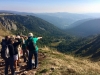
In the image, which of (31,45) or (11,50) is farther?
(31,45)

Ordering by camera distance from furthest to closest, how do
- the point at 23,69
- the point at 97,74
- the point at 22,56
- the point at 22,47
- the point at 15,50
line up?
the point at 22,56, the point at 22,47, the point at 23,69, the point at 97,74, the point at 15,50

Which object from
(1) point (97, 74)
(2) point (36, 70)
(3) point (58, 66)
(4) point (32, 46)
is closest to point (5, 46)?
(4) point (32, 46)

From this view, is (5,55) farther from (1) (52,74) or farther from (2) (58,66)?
(2) (58,66)

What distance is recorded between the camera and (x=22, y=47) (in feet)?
44.0

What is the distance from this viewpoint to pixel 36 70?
11.9m

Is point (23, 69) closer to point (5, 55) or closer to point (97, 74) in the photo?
point (5, 55)

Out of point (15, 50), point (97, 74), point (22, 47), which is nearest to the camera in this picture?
point (15, 50)

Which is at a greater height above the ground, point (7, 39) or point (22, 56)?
point (7, 39)

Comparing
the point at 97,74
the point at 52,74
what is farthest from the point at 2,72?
the point at 97,74

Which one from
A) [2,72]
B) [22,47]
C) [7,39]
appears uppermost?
[7,39]

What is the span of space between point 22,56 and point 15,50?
477 cm

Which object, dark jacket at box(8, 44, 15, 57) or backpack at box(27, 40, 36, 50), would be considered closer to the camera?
dark jacket at box(8, 44, 15, 57)

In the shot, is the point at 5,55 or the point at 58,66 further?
the point at 58,66

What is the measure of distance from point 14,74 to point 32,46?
1.95 meters
